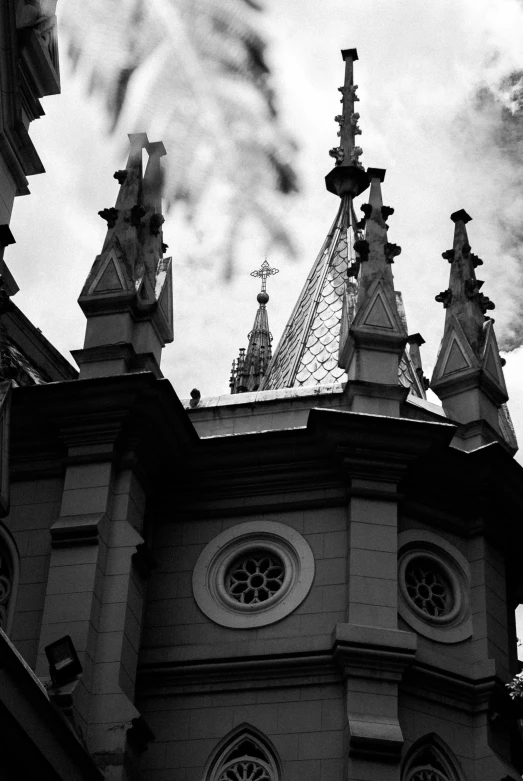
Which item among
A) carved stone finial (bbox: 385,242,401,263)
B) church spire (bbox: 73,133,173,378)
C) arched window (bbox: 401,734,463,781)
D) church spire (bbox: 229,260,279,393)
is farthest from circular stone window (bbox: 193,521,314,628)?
church spire (bbox: 229,260,279,393)

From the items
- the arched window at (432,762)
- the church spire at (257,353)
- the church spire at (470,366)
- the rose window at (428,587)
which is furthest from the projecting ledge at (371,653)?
the church spire at (257,353)

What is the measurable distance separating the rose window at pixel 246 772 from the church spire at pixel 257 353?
1984 centimetres

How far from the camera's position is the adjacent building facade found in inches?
750

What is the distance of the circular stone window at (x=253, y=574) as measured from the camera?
20.3m

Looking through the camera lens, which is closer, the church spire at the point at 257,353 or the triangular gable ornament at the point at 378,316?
the triangular gable ornament at the point at 378,316

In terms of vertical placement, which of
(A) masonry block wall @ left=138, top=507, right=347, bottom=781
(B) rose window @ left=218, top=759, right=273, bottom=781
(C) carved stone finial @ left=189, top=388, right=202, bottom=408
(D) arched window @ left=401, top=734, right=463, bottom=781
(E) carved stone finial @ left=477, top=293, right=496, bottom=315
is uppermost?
(E) carved stone finial @ left=477, top=293, right=496, bottom=315

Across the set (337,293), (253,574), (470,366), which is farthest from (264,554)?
(337,293)

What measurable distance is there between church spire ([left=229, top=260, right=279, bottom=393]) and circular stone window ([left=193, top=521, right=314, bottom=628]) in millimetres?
17354

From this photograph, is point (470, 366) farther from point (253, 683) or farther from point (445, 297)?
point (253, 683)

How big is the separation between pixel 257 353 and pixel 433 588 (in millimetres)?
21913

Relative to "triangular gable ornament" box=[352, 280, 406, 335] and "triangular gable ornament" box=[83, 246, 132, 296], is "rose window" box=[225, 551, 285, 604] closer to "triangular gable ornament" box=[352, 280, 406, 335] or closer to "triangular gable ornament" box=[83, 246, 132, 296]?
"triangular gable ornament" box=[352, 280, 406, 335]

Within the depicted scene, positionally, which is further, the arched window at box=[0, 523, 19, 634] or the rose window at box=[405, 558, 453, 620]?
the rose window at box=[405, 558, 453, 620]

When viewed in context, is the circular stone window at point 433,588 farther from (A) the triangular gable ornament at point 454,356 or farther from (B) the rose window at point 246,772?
(A) the triangular gable ornament at point 454,356

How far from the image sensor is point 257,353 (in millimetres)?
42406
